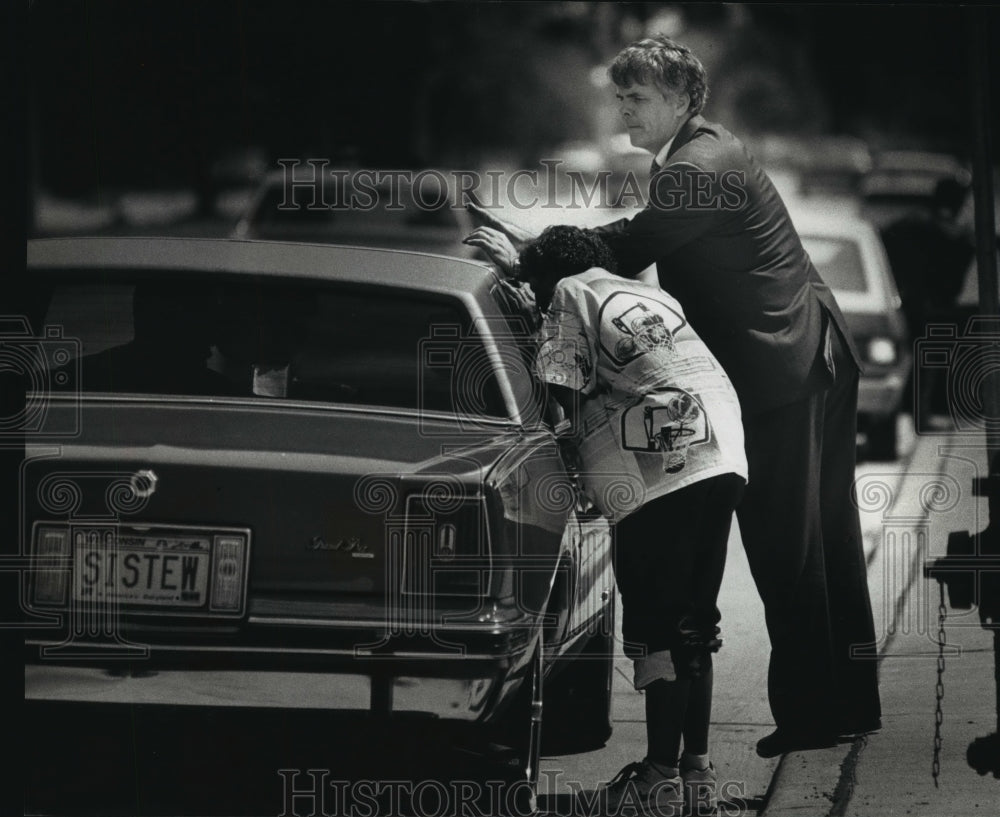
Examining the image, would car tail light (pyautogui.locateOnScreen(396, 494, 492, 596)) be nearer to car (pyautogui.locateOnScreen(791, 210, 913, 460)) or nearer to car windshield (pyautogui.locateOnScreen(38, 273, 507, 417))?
car windshield (pyautogui.locateOnScreen(38, 273, 507, 417))

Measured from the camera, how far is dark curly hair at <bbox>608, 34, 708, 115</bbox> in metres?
4.52

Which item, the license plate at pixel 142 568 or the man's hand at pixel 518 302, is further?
the man's hand at pixel 518 302

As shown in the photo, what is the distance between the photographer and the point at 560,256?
169 inches

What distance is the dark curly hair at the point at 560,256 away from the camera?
14.1ft

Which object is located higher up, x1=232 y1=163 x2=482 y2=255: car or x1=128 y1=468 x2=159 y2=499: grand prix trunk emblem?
x1=232 y1=163 x2=482 y2=255: car

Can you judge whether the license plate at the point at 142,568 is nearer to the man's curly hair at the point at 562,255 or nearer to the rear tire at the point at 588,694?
the man's curly hair at the point at 562,255

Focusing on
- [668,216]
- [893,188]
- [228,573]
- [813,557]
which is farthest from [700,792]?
[893,188]

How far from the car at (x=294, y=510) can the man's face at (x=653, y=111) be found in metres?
0.72

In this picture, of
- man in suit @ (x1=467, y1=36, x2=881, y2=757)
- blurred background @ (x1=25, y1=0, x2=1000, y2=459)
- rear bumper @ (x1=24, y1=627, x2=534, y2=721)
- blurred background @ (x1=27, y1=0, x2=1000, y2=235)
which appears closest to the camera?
rear bumper @ (x1=24, y1=627, x2=534, y2=721)

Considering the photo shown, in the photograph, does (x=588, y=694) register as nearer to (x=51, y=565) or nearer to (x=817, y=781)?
(x=817, y=781)

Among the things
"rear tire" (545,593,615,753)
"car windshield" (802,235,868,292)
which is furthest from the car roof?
"car windshield" (802,235,868,292)

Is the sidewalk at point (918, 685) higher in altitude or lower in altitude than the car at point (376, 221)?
lower

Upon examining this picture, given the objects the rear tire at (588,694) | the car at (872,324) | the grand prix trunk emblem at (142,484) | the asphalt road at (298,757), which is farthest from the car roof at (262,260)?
the car at (872,324)

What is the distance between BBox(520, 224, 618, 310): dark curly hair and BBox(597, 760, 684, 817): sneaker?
1.32m
